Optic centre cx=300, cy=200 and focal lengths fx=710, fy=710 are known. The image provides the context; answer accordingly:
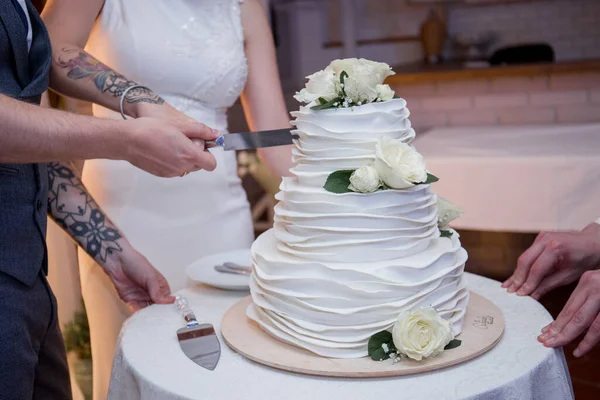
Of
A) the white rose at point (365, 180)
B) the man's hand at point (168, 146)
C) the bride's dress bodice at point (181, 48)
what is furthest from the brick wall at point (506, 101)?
the white rose at point (365, 180)

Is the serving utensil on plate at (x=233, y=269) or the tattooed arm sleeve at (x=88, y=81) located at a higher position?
the tattooed arm sleeve at (x=88, y=81)

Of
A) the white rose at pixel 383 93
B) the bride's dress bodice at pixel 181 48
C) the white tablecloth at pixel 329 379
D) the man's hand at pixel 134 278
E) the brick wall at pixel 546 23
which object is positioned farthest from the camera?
the brick wall at pixel 546 23

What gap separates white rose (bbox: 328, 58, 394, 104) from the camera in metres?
1.44

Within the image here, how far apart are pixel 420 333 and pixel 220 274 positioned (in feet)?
2.63

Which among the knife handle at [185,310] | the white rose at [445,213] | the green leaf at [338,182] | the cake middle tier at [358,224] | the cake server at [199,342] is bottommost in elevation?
the knife handle at [185,310]

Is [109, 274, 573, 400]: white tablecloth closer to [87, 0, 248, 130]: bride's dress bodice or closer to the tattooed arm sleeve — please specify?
the tattooed arm sleeve

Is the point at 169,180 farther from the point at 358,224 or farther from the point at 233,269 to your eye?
the point at 358,224

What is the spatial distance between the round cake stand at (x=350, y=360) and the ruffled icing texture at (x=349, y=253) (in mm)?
26

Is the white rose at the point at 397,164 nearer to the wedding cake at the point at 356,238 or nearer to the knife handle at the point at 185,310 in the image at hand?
the wedding cake at the point at 356,238

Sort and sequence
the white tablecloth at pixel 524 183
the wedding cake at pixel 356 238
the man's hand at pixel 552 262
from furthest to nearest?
the white tablecloth at pixel 524 183 < the man's hand at pixel 552 262 < the wedding cake at pixel 356 238

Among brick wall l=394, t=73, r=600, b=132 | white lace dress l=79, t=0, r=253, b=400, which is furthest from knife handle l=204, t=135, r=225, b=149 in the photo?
brick wall l=394, t=73, r=600, b=132

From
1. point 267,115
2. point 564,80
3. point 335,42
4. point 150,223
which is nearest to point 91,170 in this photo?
point 150,223

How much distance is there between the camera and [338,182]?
1.42m

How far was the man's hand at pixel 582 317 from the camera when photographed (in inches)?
59.0
